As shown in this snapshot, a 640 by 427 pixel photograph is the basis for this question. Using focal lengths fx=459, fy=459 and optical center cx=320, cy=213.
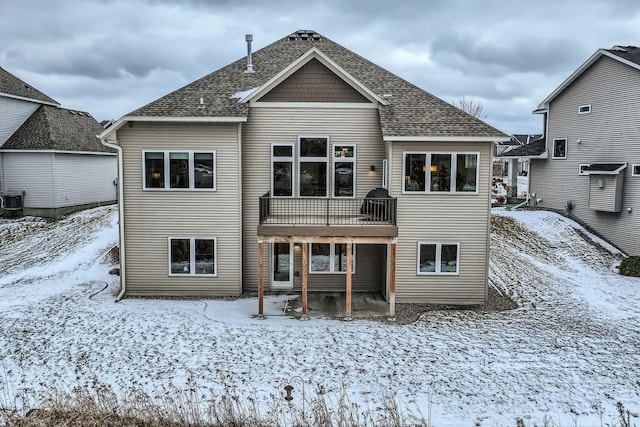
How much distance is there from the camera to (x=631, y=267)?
719 inches

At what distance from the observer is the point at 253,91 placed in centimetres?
1505

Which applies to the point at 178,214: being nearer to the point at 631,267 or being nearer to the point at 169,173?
the point at 169,173

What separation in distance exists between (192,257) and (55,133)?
53.1 feet

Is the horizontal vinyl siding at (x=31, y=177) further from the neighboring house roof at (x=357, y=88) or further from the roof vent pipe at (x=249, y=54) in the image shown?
the roof vent pipe at (x=249, y=54)

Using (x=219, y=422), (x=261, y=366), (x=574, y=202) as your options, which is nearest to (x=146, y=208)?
(x=261, y=366)

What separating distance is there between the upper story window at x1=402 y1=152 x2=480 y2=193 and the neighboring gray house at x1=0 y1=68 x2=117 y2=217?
20.0 m

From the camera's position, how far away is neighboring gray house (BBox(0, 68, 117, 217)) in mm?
24969

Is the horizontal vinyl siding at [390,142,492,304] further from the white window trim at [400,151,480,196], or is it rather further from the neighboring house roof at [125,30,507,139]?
the neighboring house roof at [125,30,507,139]

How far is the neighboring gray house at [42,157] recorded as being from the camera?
24969mm

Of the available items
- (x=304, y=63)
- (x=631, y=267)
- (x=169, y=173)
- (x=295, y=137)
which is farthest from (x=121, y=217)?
(x=631, y=267)

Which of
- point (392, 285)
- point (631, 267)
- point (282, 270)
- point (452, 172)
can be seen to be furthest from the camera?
point (631, 267)

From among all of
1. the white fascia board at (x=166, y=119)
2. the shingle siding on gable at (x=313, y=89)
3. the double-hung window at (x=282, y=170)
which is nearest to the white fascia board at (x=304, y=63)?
the shingle siding on gable at (x=313, y=89)

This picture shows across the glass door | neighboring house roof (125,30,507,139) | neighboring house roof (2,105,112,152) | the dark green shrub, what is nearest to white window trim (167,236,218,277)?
the glass door

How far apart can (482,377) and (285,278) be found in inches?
316
